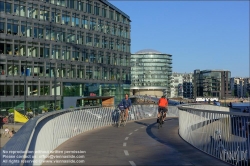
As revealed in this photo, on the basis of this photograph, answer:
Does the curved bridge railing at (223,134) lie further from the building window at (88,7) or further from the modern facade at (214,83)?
the modern facade at (214,83)

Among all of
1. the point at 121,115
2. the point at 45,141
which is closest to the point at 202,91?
the point at 121,115

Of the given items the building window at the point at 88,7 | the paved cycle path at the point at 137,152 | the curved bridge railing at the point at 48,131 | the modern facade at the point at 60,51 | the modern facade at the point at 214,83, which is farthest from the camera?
the modern facade at the point at 214,83

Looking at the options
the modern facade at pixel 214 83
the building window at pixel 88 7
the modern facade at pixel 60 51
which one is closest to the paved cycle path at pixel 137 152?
the modern facade at pixel 60 51

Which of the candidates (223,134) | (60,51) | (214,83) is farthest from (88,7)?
(214,83)

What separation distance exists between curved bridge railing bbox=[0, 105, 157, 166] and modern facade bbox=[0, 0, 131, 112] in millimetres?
33754

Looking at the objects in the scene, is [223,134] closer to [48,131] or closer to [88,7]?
[48,131]

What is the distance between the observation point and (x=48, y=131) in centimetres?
1377

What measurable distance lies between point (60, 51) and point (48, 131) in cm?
5870

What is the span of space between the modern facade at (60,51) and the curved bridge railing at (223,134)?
48.0 metres

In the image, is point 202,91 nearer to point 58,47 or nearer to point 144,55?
point 144,55

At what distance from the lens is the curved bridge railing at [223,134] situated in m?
11.2

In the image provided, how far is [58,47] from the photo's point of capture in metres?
71.1

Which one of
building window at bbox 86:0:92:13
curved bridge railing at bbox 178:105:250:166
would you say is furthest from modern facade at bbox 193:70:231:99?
curved bridge railing at bbox 178:105:250:166

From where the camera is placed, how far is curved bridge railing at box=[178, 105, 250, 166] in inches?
440
